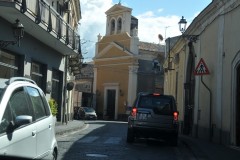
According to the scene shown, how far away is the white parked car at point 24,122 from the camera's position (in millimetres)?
5645

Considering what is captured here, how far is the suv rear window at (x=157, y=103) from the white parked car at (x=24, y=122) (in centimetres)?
948

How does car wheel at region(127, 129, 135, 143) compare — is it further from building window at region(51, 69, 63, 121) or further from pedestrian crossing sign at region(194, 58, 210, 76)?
building window at region(51, 69, 63, 121)

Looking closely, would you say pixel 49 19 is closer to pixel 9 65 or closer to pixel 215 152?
pixel 9 65

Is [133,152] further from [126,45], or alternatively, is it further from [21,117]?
[126,45]

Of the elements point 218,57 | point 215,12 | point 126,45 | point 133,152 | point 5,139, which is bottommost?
point 133,152

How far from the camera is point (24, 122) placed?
5.83 m

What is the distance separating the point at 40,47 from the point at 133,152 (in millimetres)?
9906

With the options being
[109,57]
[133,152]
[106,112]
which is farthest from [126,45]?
[133,152]

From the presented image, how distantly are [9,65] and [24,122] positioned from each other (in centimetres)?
1291

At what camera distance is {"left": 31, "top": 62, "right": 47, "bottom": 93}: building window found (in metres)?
22.2

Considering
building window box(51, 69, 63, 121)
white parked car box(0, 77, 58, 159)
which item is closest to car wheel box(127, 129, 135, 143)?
white parked car box(0, 77, 58, 159)

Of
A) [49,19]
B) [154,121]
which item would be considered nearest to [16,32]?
[49,19]

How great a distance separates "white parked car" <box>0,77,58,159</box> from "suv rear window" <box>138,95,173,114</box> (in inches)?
373

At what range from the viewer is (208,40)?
20891mm
